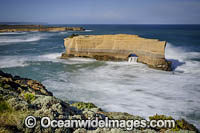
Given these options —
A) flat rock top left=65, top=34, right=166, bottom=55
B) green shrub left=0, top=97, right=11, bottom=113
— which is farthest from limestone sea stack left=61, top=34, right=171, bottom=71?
green shrub left=0, top=97, right=11, bottom=113

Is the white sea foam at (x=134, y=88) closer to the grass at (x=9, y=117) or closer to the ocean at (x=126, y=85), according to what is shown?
the ocean at (x=126, y=85)

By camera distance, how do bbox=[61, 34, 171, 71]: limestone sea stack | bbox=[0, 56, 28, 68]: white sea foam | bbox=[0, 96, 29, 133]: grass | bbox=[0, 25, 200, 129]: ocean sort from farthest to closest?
1. bbox=[0, 56, 28, 68]: white sea foam
2. bbox=[61, 34, 171, 71]: limestone sea stack
3. bbox=[0, 25, 200, 129]: ocean
4. bbox=[0, 96, 29, 133]: grass

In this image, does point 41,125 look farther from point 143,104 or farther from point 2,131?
point 143,104

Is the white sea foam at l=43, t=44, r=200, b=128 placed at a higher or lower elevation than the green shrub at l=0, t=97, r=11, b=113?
lower

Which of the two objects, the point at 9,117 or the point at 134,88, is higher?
the point at 9,117

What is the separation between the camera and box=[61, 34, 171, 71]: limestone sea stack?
23.0m

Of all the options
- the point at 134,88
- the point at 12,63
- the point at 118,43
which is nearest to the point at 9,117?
the point at 134,88

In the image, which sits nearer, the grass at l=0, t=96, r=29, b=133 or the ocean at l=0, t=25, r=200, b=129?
the grass at l=0, t=96, r=29, b=133

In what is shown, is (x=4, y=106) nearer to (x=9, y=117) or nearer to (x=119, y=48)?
(x=9, y=117)

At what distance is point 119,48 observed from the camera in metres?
27.0

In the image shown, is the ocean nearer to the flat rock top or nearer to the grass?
the flat rock top

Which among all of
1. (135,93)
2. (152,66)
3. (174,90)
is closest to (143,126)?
(135,93)

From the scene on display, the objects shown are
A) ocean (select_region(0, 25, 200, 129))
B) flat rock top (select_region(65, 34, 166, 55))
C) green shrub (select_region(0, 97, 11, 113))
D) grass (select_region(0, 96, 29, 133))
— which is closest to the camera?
grass (select_region(0, 96, 29, 133))

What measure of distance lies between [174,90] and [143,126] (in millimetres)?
10383
